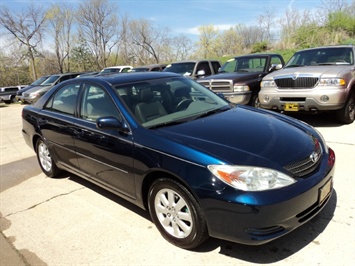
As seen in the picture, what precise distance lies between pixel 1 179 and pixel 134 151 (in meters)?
3.40

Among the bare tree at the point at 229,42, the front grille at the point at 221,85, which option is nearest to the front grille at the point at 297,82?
the front grille at the point at 221,85

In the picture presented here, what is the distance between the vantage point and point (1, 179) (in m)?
5.14

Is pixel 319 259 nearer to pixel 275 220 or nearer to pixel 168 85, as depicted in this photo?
pixel 275 220

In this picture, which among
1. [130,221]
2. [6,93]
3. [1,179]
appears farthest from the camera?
[6,93]

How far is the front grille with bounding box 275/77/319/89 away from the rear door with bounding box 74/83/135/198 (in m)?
4.42

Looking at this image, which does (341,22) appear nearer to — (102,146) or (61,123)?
(61,123)

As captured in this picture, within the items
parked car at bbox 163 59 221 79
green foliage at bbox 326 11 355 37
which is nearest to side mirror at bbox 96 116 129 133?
parked car at bbox 163 59 221 79

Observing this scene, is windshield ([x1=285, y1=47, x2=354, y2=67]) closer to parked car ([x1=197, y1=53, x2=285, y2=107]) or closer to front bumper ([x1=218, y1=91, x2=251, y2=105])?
parked car ([x1=197, y1=53, x2=285, y2=107])

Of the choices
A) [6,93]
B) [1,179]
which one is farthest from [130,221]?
[6,93]

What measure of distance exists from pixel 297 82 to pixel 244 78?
181cm

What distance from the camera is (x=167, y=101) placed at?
3.55 meters

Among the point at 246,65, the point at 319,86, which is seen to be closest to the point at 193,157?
the point at 319,86

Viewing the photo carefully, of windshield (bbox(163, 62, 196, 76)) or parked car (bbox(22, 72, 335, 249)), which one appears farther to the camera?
windshield (bbox(163, 62, 196, 76))

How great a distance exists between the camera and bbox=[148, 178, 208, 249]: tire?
8.38ft
